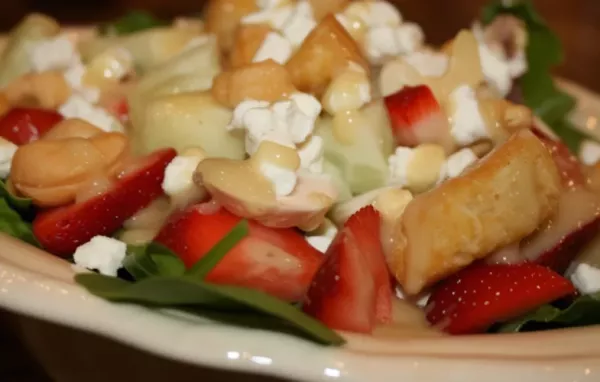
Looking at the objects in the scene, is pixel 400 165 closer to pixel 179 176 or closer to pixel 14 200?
pixel 179 176

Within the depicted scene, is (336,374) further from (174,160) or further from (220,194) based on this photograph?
(174,160)

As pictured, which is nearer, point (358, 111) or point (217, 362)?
point (217, 362)

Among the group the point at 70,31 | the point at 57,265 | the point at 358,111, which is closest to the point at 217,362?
the point at 57,265

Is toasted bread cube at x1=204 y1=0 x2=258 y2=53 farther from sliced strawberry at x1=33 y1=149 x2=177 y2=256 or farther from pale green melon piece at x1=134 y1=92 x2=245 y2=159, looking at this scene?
sliced strawberry at x1=33 y1=149 x2=177 y2=256

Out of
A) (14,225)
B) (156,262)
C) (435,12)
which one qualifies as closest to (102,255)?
(156,262)

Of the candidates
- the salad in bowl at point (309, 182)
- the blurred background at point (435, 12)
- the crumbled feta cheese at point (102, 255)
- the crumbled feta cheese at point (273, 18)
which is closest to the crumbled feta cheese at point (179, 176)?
the salad in bowl at point (309, 182)

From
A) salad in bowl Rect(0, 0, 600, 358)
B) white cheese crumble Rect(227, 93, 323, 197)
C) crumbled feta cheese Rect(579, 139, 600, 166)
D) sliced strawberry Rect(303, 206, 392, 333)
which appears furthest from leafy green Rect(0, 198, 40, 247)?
crumbled feta cheese Rect(579, 139, 600, 166)
